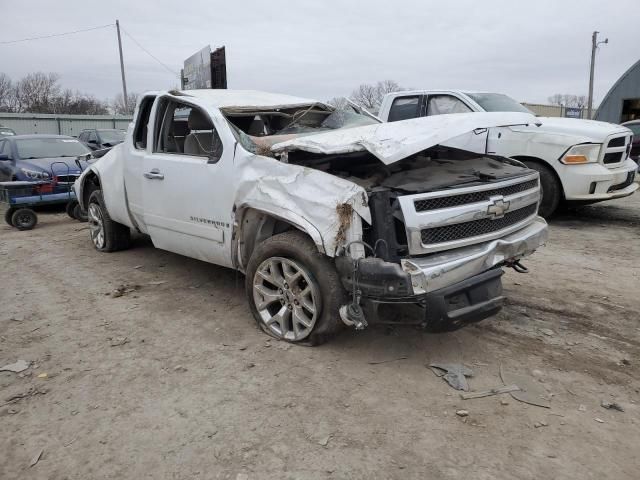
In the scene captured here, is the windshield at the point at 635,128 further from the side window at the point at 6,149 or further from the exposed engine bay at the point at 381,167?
the side window at the point at 6,149

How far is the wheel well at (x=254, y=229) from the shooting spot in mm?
3776

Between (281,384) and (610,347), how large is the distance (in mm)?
2368

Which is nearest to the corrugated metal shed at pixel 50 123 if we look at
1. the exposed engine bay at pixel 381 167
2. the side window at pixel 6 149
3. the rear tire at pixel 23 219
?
the side window at pixel 6 149

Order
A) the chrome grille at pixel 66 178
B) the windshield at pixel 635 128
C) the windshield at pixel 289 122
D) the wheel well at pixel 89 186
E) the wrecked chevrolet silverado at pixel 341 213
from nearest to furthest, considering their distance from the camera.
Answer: the wrecked chevrolet silverado at pixel 341 213
the windshield at pixel 289 122
the wheel well at pixel 89 186
the chrome grille at pixel 66 178
the windshield at pixel 635 128

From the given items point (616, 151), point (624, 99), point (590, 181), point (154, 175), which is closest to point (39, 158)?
point (154, 175)

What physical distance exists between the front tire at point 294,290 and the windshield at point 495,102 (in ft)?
17.2

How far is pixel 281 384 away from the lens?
10.4 ft

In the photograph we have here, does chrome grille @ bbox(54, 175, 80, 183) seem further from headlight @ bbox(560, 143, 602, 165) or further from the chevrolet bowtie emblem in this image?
headlight @ bbox(560, 143, 602, 165)

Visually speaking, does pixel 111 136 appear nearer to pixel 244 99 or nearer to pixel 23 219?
pixel 23 219

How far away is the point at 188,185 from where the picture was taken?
4.32 m

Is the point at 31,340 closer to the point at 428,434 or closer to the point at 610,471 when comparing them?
the point at 428,434

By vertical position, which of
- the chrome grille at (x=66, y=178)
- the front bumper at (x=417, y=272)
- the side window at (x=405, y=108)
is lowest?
the chrome grille at (x=66, y=178)

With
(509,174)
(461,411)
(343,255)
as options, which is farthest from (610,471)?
(509,174)

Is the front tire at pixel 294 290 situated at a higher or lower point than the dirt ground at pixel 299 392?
higher
